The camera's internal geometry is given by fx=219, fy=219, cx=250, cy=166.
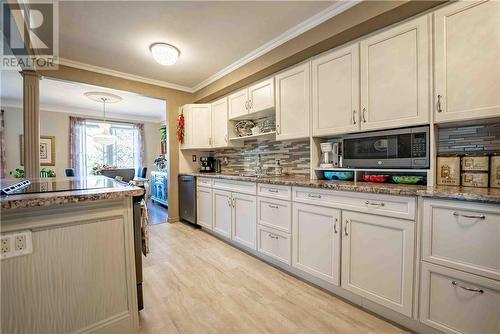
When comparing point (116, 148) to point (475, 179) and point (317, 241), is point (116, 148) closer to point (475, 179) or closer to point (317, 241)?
point (317, 241)

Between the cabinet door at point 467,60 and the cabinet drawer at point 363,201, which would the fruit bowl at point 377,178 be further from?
the cabinet door at point 467,60

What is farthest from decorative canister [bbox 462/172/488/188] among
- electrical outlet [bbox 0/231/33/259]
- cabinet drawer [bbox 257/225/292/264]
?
electrical outlet [bbox 0/231/33/259]

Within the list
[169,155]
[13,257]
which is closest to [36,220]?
[13,257]

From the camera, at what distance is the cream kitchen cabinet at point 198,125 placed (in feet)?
12.8

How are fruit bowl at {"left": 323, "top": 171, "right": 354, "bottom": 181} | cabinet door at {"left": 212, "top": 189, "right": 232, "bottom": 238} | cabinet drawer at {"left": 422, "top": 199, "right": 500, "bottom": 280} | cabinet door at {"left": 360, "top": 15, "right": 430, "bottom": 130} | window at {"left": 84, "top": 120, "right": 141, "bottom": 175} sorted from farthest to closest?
window at {"left": 84, "top": 120, "right": 141, "bottom": 175}, cabinet door at {"left": 212, "top": 189, "right": 232, "bottom": 238}, fruit bowl at {"left": 323, "top": 171, "right": 354, "bottom": 181}, cabinet door at {"left": 360, "top": 15, "right": 430, "bottom": 130}, cabinet drawer at {"left": 422, "top": 199, "right": 500, "bottom": 280}

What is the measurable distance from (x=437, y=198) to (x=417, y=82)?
89 cm

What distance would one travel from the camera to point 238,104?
10.8 feet

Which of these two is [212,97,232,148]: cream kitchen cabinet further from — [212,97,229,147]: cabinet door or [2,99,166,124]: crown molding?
[2,99,166,124]: crown molding

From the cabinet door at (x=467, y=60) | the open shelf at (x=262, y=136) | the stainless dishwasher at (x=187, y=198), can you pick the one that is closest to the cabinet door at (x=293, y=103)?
the open shelf at (x=262, y=136)

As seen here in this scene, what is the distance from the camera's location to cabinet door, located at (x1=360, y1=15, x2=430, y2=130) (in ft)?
5.31

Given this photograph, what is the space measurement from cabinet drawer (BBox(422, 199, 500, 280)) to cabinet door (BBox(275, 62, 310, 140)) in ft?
4.34

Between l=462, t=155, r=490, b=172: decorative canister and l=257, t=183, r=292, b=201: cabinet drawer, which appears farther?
l=257, t=183, r=292, b=201: cabinet drawer

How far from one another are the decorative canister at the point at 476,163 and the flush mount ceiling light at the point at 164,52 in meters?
3.02

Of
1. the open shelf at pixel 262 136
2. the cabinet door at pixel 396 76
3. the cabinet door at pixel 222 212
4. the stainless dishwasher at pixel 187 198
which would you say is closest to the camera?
the cabinet door at pixel 396 76
